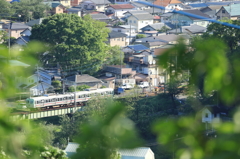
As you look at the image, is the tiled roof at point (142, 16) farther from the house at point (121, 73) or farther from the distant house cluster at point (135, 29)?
the house at point (121, 73)

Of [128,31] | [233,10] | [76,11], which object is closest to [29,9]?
[76,11]

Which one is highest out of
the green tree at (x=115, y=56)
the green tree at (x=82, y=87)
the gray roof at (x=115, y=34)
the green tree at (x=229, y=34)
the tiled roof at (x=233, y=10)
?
the green tree at (x=229, y=34)

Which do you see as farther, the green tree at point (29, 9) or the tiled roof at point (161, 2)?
the tiled roof at point (161, 2)

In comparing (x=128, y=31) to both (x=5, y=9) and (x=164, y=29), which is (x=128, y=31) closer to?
(x=164, y=29)

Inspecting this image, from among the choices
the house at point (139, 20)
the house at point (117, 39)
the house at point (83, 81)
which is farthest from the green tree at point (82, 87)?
the house at point (139, 20)

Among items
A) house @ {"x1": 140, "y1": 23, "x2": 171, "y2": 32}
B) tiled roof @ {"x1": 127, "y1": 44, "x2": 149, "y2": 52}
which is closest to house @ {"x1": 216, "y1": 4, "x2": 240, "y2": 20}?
house @ {"x1": 140, "y1": 23, "x2": 171, "y2": 32}

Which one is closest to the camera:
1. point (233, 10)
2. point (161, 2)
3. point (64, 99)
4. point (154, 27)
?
point (64, 99)

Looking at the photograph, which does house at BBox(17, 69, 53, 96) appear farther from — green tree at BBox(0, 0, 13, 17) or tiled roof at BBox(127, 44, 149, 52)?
green tree at BBox(0, 0, 13, 17)
